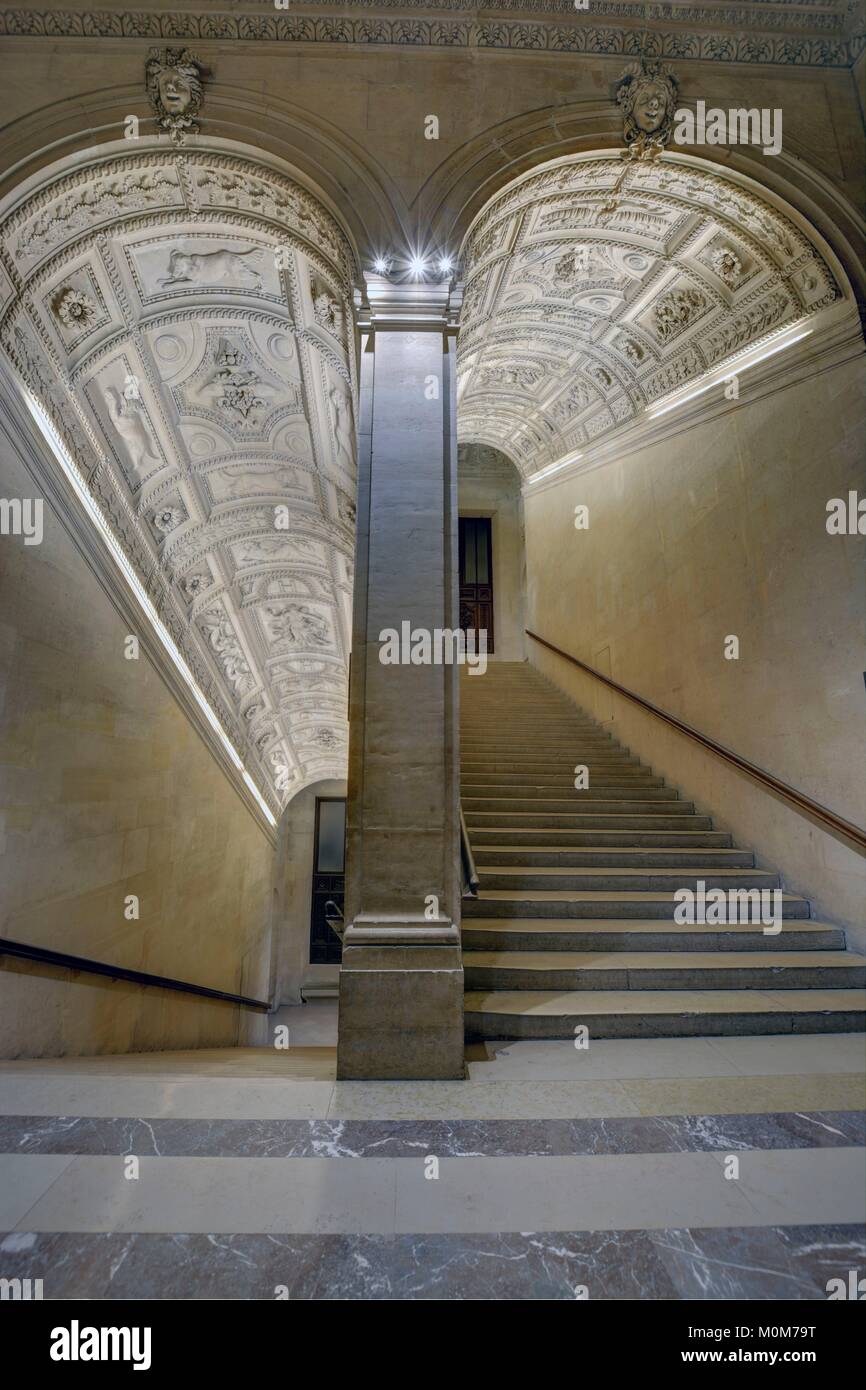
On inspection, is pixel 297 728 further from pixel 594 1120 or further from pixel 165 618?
pixel 594 1120

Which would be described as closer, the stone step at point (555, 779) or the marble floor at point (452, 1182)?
the marble floor at point (452, 1182)

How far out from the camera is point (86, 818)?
18.2ft

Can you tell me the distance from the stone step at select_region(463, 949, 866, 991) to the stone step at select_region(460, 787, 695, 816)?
2040 millimetres

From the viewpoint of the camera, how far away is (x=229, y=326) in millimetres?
5930

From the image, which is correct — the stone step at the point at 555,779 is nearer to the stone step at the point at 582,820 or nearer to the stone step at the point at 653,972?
the stone step at the point at 582,820

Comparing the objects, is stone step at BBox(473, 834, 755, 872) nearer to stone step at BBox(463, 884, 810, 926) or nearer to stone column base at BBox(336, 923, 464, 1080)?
stone step at BBox(463, 884, 810, 926)

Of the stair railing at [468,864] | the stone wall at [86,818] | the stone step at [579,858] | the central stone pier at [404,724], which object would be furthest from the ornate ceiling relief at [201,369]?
the stone step at [579,858]

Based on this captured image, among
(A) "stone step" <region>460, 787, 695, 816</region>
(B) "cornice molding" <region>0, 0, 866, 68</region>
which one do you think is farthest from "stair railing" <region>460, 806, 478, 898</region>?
(B) "cornice molding" <region>0, 0, 866, 68</region>

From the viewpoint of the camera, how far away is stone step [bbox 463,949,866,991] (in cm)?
355

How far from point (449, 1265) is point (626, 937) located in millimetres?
2528

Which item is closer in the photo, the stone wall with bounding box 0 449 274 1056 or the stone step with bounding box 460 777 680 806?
the stone wall with bounding box 0 449 274 1056

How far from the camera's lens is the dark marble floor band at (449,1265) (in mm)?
1590

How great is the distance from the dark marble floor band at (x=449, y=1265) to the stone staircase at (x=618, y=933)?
1.48 m
